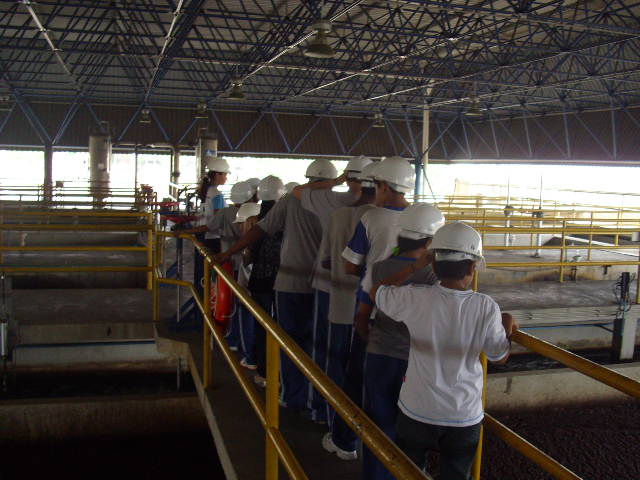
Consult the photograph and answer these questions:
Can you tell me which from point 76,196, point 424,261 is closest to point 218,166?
point 424,261

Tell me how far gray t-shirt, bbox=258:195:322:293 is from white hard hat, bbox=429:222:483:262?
1.83m

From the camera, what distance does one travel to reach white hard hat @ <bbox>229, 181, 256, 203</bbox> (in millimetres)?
5832

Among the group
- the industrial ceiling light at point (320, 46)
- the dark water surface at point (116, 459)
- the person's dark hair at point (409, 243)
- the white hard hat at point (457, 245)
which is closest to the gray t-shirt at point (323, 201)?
the person's dark hair at point (409, 243)

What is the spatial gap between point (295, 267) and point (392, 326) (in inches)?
58.4

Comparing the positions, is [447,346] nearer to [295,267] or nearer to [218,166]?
[295,267]

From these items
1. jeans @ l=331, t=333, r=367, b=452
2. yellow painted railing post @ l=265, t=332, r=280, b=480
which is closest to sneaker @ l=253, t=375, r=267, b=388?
jeans @ l=331, t=333, r=367, b=452

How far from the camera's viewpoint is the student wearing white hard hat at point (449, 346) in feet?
9.04

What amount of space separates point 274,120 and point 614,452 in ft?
96.4

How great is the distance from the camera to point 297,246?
4539 mm

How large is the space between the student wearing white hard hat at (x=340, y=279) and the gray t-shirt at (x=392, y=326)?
572mm

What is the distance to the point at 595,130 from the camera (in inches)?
1102

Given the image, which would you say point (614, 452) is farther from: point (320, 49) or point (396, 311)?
point (320, 49)

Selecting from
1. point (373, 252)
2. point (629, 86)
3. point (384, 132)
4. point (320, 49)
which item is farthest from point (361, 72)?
point (373, 252)

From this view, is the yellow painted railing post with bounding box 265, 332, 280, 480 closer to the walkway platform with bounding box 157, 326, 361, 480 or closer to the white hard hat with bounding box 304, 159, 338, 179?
the walkway platform with bounding box 157, 326, 361, 480
